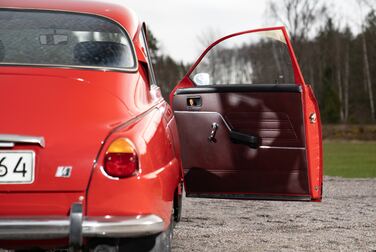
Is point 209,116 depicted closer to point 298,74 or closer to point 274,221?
point 298,74

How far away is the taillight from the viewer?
3.29 meters

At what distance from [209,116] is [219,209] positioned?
264 cm

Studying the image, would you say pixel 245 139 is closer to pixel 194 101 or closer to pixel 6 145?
pixel 194 101

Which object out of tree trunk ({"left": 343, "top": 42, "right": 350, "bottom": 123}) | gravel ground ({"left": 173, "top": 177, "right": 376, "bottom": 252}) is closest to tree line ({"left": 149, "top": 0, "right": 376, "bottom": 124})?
tree trunk ({"left": 343, "top": 42, "right": 350, "bottom": 123})

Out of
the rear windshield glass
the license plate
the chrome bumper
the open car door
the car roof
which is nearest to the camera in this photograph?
the chrome bumper

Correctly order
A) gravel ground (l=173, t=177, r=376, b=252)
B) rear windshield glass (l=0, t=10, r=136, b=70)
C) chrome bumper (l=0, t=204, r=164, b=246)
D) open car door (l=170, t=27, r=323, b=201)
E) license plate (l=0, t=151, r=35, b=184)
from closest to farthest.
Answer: chrome bumper (l=0, t=204, r=164, b=246) < license plate (l=0, t=151, r=35, b=184) < rear windshield glass (l=0, t=10, r=136, b=70) < open car door (l=170, t=27, r=323, b=201) < gravel ground (l=173, t=177, r=376, b=252)

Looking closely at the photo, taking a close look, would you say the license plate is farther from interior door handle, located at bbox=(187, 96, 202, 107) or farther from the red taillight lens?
interior door handle, located at bbox=(187, 96, 202, 107)

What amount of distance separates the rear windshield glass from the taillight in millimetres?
680

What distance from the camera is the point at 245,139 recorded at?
5.32 metres

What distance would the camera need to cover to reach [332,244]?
5.45 meters

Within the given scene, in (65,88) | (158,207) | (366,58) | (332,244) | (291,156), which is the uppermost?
(65,88)

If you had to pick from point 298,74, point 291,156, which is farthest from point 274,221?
point 298,74

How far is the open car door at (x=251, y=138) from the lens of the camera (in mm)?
5180

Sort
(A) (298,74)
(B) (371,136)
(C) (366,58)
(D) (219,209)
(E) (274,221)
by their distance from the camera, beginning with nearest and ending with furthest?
(A) (298,74)
(E) (274,221)
(D) (219,209)
(B) (371,136)
(C) (366,58)
